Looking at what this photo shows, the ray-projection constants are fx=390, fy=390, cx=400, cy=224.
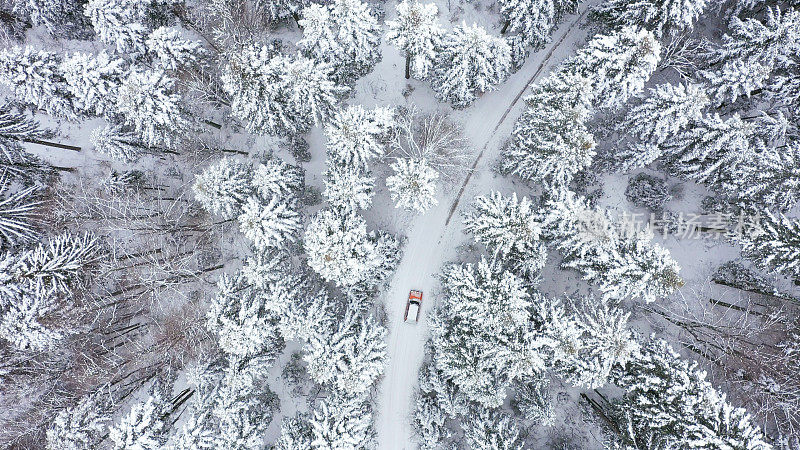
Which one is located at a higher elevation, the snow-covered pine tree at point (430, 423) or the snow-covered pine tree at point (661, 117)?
the snow-covered pine tree at point (661, 117)

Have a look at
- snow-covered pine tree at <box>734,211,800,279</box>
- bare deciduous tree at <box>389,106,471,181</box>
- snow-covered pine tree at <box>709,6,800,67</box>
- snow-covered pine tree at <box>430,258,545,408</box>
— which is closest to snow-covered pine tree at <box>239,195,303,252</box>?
bare deciduous tree at <box>389,106,471,181</box>

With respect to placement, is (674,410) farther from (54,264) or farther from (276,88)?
(54,264)

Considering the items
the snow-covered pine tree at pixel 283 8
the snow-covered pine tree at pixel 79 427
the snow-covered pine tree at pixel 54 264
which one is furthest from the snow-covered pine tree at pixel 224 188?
the snow-covered pine tree at pixel 79 427

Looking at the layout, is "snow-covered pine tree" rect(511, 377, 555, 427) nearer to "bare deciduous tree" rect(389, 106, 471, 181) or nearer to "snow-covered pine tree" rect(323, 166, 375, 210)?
"bare deciduous tree" rect(389, 106, 471, 181)

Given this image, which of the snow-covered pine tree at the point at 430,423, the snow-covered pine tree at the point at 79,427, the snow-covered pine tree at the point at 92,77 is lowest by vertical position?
the snow-covered pine tree at the point at 79,427

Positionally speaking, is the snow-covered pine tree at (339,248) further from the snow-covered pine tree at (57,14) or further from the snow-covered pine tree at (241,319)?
the snow-covered pine tree at (57,14)

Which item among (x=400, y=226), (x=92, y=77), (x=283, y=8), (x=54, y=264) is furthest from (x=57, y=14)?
(x=400, y=226)
